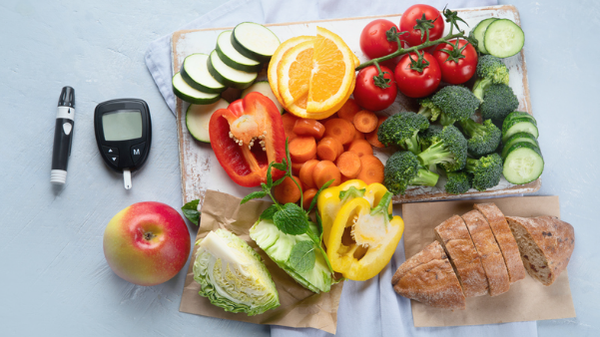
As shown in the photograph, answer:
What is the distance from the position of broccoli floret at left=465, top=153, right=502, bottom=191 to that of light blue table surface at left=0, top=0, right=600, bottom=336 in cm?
59

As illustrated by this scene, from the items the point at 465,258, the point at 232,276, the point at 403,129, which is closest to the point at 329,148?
the point at 403,129

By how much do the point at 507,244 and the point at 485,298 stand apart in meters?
0.41

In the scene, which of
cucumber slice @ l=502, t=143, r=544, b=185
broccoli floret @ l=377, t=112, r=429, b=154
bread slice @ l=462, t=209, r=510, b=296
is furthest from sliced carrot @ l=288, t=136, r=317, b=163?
cucumber slice @ l=502, t=143, r=544, b=185

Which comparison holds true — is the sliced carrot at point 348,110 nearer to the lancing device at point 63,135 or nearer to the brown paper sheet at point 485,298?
the brown paper sheet at point 485,298

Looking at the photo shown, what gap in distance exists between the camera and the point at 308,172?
227 centimetres

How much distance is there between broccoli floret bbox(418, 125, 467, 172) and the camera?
7.35 ft

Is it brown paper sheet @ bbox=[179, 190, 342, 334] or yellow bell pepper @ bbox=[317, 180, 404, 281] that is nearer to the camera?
yellow bell pepper @ bbox=[317, 180, 404, 281]

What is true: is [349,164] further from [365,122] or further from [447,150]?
[447,150]

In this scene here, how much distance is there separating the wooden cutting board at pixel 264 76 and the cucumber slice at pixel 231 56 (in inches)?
6.3

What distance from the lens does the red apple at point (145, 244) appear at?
2.08 metres

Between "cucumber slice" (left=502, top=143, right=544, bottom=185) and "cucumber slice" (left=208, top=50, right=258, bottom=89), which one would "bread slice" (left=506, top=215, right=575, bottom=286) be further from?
"cucumber slice" (left=208, top=50, right=258, bottom=89)

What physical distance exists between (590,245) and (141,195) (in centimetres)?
294

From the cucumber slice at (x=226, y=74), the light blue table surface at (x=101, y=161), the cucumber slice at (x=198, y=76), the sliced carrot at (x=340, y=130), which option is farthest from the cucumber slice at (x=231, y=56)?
the sliced carrot at (x=340, y=130)

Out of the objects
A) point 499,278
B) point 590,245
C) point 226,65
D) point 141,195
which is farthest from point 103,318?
point 590,245
